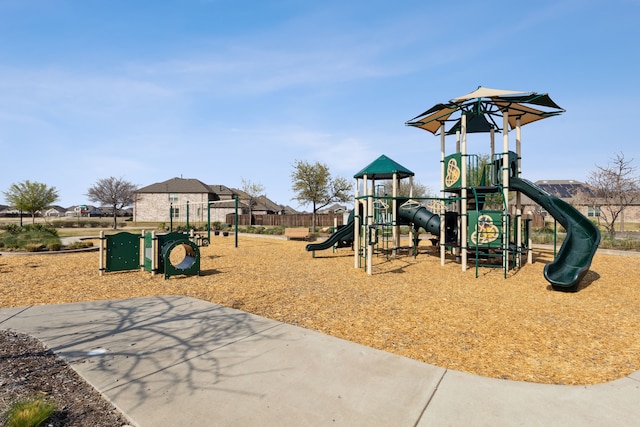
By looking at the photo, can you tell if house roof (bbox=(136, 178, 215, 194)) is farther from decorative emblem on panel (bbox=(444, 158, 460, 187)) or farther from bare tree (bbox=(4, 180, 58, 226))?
decorative emblem on panel (bbox=(444, 158, 460, 187))

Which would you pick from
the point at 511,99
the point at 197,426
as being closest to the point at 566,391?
the point at 197,426

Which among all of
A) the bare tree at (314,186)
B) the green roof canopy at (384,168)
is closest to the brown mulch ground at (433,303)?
the green roof canopy at (384,168)

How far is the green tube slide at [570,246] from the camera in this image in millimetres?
8023

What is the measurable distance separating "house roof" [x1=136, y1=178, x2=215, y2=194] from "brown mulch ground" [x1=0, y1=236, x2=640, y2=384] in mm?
41916

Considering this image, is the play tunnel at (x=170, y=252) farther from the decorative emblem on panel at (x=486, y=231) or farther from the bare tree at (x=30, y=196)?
the bare tree at (x=30, y=196)

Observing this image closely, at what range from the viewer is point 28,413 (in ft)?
8.54

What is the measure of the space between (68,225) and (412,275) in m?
49.5

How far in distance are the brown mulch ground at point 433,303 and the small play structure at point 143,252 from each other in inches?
12.4

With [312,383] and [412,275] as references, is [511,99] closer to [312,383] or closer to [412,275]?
[412,275]

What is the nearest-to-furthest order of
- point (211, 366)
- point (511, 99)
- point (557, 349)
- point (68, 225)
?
point (211, 366), point (557, 349), point (511, 99), point (68, 225)

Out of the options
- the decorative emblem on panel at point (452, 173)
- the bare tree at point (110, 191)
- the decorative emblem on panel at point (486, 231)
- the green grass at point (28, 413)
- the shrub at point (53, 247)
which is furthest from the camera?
the bare tree at point (110, 191)

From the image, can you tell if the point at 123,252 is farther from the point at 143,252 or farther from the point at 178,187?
the point at 178,187

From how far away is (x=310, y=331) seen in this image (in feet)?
16.3

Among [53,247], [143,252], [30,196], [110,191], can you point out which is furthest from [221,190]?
[143,252]
